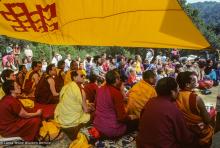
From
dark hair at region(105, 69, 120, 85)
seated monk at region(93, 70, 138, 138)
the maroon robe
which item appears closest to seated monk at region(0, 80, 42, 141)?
seated monk at region(93, 70, 138, 138)

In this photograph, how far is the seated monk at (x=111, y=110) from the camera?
6.20m

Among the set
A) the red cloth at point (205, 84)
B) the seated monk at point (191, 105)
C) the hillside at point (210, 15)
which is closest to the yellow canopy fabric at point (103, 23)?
the seated monk at point (191, 105)

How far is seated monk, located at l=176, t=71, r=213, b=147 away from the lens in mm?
4668

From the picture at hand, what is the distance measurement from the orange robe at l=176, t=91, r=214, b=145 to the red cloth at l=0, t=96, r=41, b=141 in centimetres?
290

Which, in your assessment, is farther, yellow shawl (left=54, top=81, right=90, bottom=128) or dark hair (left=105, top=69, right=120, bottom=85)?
yellow shawl (left=54, top=81, right=90, bottom=128)

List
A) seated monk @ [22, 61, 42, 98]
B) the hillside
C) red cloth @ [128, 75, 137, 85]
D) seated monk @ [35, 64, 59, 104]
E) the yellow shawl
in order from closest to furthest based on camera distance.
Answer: the yellow shawl < seated monk @ [35, 64, 59, 104] < seated monk @ [22, 61, 42, 98] < red cloth @ [128, 75, 137, 85] < the hillside

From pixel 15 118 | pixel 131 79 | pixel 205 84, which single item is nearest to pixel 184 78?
pixel 15 118

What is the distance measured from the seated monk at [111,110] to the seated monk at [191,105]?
1540mm

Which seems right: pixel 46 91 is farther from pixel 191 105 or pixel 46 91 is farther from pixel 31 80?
pixel 191 105

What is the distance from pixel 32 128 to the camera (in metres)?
6.98

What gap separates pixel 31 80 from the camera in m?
9.20

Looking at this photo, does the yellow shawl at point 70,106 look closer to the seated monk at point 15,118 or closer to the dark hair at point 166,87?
the seated monk at point 15,118

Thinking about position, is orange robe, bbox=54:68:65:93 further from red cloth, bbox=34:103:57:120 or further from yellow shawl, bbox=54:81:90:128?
yellow shawl, bbox=54:81:90:128

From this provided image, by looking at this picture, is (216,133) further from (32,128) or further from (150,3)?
(32,128)
